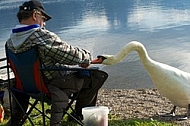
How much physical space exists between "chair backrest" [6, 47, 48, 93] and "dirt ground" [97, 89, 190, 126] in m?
1.86

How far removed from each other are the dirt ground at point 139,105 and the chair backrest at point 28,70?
1.86 meters

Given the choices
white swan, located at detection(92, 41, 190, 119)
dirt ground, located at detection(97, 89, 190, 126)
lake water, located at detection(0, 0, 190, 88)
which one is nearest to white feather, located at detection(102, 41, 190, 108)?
white swan, located at detection(92, 41, 190, 119)

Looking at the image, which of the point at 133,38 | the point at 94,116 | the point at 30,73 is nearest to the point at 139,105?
the point at 94,116

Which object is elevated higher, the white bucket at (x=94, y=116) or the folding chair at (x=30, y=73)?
the folding chair at (x=30, y=73)

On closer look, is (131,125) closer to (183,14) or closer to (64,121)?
(64,121)

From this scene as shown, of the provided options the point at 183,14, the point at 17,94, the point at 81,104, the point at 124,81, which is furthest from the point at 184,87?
the point at 183,14

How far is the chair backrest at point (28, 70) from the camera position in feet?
13.8

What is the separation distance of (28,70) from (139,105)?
2808 millimetres

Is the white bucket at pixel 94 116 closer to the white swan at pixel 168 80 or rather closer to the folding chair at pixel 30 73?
the folding chair at pixel 30 73

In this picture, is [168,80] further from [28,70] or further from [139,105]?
[28,70]

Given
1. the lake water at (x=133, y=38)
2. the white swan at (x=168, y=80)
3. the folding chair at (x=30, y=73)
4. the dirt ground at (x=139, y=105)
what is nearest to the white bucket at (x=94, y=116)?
the folding chair at (x=30, y=73)

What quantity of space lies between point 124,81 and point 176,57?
2274 mm

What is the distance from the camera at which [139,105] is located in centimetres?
671

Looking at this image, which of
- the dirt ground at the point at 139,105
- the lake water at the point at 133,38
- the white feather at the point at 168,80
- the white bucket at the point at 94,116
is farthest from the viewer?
the lake water at the point at 133,38
